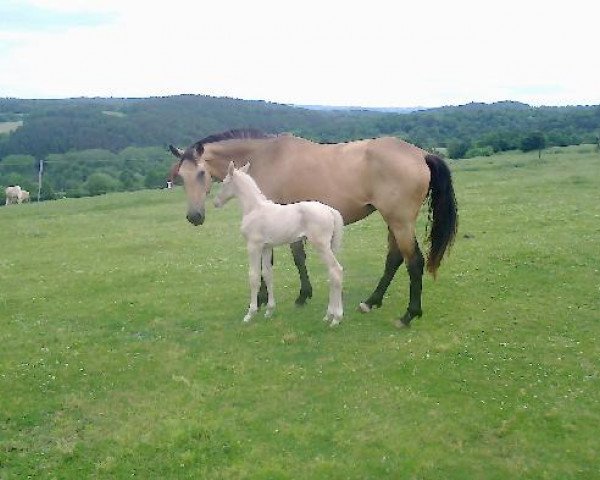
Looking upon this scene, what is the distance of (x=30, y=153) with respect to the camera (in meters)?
87.8

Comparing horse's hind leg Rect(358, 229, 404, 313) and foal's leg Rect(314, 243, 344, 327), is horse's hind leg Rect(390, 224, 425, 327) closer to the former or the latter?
horse's hind leg Rect(358, 229, 404, 313)

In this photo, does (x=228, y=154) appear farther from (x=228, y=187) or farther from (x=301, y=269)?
(x=301, y=269)

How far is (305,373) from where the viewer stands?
315 inches

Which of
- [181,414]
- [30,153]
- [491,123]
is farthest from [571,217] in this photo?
[30,153]

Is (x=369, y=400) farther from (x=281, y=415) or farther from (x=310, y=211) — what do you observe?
(x=310, y=211)

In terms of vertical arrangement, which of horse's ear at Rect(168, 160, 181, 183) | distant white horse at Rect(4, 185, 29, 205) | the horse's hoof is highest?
horse's ear at Rect(168, 160, 181, 183)

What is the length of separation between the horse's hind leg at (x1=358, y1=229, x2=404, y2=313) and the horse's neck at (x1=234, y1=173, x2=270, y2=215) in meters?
2.19

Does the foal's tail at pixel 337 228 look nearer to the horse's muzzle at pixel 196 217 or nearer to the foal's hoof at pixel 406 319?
the foal's hoof at pixel 406 319

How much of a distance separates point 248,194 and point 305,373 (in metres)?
2.88

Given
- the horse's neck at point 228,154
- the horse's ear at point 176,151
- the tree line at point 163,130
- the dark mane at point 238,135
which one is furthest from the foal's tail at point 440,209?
the tree line at point 163,130

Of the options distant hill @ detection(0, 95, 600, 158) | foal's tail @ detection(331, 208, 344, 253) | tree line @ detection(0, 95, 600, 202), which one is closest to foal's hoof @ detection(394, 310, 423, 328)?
foal's tail @ detection(331, 208, 344, 253)

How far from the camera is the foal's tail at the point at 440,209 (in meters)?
9.62

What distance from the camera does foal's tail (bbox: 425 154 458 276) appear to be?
31.6 ft

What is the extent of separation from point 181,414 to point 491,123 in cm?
8538
